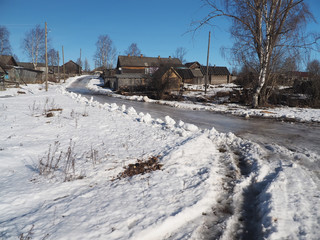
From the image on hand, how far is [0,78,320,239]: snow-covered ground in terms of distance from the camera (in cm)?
251

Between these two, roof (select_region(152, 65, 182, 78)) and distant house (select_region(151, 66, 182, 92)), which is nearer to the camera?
distant house (select_region(151, 66, 182, 92))

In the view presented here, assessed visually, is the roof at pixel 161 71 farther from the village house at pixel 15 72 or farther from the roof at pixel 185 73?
the village house at pixel 15 72

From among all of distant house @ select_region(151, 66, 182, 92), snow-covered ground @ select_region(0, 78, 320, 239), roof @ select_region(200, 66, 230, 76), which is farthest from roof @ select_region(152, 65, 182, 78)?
roof @ select_region(200, 66, 230, 76)

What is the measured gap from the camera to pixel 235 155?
203 inches

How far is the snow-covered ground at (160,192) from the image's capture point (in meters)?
2.51

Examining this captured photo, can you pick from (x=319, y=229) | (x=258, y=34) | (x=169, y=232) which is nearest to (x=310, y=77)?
(x=258, y=34)

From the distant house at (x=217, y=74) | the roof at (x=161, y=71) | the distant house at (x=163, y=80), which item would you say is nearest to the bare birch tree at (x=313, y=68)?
the distant house at (x=163, y=80)

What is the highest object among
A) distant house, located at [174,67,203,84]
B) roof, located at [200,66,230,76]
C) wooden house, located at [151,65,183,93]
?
roof, located at [200,66,230,76]

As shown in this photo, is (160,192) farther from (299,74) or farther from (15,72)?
(15,72)

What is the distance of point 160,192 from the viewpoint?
10.8 ft

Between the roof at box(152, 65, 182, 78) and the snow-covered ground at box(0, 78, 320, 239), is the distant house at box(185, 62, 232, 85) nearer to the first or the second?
the roof at box(152, 65, 182, 78)

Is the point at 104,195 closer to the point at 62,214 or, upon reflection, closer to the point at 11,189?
the point at 62,214

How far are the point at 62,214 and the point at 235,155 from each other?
13.3 ft

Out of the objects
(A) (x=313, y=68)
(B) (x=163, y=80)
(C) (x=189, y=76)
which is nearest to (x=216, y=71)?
(C) (x=189, y=76)
